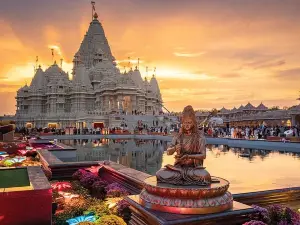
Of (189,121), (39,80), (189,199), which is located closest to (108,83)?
(39,80)

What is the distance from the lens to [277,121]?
196 ft

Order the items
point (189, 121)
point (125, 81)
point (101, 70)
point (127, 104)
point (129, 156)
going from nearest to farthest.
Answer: point (189, 121), point (129, 156), point (127, 104), point (125, 81), point (101, 70)

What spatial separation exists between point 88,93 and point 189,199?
68.0 m

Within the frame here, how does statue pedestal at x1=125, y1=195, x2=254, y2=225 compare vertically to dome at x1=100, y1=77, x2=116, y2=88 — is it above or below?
below

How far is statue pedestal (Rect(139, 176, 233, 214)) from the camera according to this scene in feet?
17.8

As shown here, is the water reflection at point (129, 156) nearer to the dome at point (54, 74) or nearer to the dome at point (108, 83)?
the dome at point (108, 83)

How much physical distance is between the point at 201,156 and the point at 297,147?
2334 cm

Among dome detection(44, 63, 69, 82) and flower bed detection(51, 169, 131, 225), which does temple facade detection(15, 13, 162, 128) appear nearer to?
dome detection(44, 63, 69, 82)

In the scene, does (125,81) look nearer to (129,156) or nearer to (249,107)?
(249,107)

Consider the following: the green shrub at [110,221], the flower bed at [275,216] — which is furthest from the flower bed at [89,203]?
the flower bed at [275,216]

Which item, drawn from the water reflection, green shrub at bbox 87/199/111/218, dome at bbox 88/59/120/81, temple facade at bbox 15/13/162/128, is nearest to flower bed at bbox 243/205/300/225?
green shrub at bbox 87/199/111/218

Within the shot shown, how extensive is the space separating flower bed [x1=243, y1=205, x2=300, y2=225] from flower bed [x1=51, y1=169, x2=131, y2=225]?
2407mm

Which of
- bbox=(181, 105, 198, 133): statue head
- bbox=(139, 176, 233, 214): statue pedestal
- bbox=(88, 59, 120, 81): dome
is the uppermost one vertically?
bbox=(88, 59, 120, 81): dome

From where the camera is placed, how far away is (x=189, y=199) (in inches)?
216
